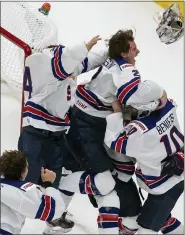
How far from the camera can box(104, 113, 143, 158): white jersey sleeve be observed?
6.68 feet

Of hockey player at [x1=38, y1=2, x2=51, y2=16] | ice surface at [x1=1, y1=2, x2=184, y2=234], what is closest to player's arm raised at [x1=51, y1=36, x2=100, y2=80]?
hockey player at [x1=38, y1=2, x2=51, y2=16]

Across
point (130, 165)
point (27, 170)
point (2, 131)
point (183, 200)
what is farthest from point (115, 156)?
point (2, 131)

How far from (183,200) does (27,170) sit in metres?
0.94

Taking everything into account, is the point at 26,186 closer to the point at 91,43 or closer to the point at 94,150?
the point at 94,150

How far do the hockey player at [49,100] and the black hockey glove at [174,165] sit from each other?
38 centimetres

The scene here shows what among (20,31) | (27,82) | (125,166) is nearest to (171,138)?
(125,166)

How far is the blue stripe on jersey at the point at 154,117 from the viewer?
2.05 metres

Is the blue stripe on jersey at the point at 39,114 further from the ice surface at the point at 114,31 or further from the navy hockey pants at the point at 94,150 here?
the ice surface at the point at 114,31

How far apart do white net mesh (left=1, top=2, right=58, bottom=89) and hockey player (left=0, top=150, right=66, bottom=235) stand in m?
0.86

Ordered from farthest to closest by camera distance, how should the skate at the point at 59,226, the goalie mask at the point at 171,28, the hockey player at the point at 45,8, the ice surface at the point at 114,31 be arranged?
the ice surface at the point at 114,31, the hockey player at the point at 45,8, the goalie mask at the point at 171,28, the skate at the point at 59,226

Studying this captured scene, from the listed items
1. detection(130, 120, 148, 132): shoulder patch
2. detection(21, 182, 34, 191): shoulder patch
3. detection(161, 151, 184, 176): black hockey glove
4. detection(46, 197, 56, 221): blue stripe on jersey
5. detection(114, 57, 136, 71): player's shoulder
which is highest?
detection(114, 57, 136, 71): player's shoulder

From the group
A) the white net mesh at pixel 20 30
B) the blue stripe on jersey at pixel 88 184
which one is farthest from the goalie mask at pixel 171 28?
the blue stripe on jersey at pixel 88 184

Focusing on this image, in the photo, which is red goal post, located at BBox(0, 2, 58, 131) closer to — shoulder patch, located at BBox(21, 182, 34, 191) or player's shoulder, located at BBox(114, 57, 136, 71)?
player's shoulder, located at BBox(114, 57, 136, 71)

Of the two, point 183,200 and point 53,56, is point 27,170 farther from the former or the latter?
point 183,200
